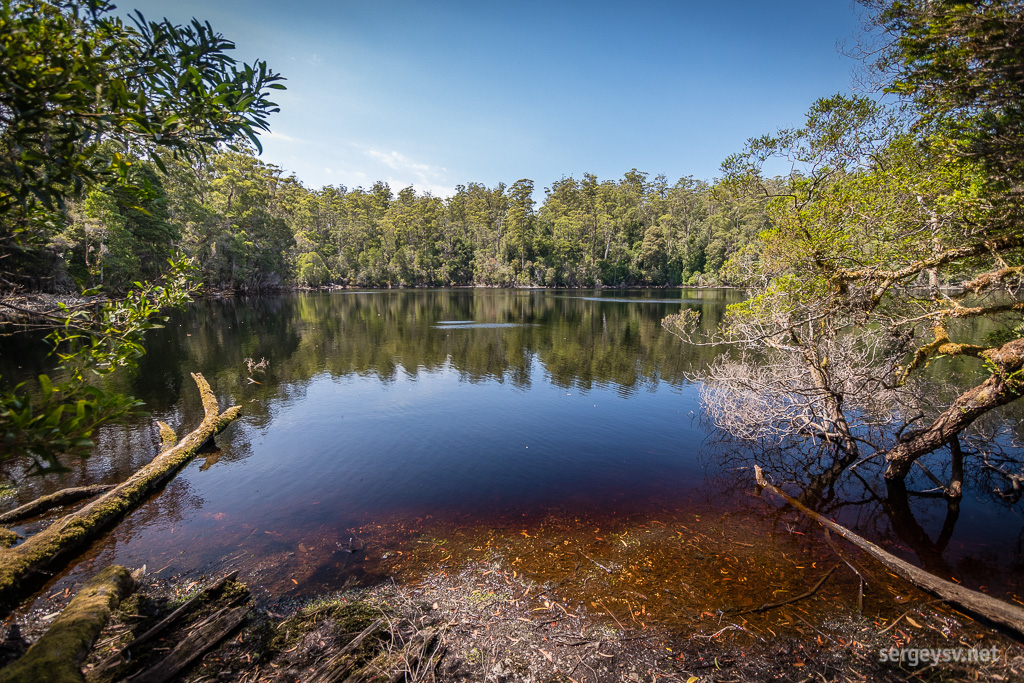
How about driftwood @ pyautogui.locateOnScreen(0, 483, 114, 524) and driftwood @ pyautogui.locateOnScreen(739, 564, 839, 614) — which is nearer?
driftwood @ pyautogui.locateOnScreen(739, 564, 839, 614)

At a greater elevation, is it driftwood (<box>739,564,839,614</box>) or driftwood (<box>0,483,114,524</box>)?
driftwood (<box>0,483,114,524</box>)

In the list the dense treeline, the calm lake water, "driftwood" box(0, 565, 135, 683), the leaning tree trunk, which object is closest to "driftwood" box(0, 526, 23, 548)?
the calm lake water

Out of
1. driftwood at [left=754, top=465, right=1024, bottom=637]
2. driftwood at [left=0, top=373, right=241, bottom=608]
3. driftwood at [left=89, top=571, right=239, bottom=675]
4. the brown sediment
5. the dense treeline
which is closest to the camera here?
→ driftwood at [left=89, top=571, right=239, bottom=675]

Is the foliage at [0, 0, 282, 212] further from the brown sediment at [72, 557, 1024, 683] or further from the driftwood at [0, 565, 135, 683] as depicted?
the brown sediment at [72, 557, 1024, 683]

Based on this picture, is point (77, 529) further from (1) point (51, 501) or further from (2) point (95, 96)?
(2) point (95, 96)

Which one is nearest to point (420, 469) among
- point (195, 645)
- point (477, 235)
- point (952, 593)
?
point (195, 645)

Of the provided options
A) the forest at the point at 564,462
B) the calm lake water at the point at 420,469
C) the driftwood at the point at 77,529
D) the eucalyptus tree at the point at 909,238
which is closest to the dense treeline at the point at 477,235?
the calm lake water at the point at 420,469

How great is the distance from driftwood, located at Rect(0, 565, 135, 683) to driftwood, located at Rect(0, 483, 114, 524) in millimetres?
3905

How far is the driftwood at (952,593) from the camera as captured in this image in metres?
5.19

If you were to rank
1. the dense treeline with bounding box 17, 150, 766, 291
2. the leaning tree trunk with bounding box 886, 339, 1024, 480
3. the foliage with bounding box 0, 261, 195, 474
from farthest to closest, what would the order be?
the dense treeline with bounding box 17, 150, 766, 291, the leaning tree trunk with bounding box 886, 339, 1024, 480, the foliage with bounding box 0, 261, 195, 474

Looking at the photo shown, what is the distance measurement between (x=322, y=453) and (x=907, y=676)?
12.2m

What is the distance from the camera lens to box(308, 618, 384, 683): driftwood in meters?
3.96

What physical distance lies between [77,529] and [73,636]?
14.8 feet

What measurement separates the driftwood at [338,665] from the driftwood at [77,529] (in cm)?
503
